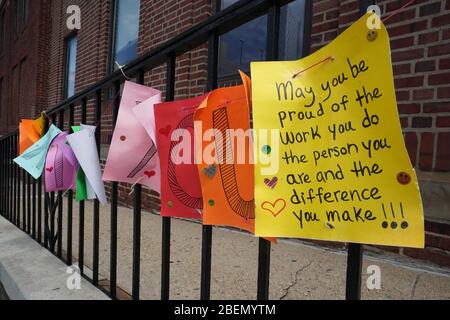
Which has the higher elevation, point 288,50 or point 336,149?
point 288,50

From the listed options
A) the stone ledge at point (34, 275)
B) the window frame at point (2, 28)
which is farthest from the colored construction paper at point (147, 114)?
the window frame at point (2, 28)

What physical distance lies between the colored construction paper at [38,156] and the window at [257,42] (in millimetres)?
2112

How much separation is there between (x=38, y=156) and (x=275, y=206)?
6.36ft

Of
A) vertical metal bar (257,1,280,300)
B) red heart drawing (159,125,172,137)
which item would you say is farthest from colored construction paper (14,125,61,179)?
vertical metal bar (257,1,280,300)

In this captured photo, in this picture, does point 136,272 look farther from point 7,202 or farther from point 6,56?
point 6,56

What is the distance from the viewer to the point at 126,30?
19.0ft

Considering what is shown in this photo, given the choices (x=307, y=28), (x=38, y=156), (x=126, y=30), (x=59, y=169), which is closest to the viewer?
(x=59, y=169)

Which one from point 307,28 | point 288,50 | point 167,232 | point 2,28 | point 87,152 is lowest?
point 167,232

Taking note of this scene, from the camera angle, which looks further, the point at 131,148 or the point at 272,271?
the point at 272,271

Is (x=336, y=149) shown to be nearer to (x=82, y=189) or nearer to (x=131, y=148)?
(x=131, y=148)

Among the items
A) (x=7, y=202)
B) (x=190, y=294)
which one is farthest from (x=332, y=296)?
(x=7, y=202)

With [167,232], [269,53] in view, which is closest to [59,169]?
[167,232]

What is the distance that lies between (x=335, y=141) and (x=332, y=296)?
4.44ft

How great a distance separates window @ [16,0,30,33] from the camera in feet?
39.6
